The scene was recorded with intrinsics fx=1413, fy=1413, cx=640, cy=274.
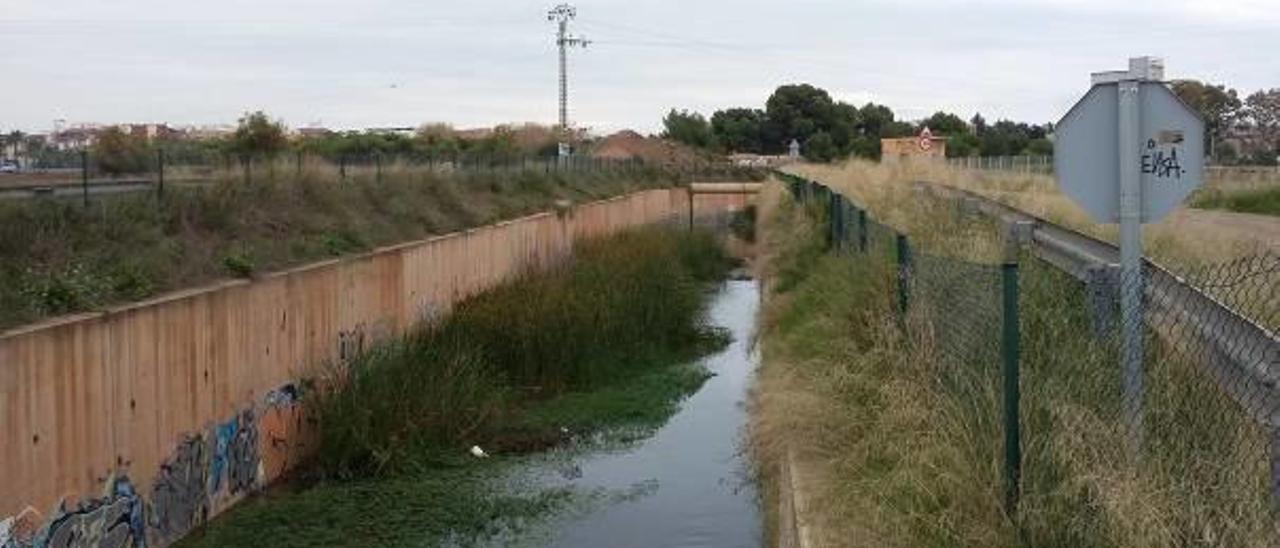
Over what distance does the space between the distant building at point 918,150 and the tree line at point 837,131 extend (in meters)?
19.6

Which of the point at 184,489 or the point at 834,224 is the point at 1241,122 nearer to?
the point at 834,224

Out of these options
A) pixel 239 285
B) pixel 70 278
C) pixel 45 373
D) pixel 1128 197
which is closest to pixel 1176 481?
pixel 1128 197

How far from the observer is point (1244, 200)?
37594 millimetres

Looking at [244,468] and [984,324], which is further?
[244,468]

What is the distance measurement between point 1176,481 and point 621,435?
39.5 feet

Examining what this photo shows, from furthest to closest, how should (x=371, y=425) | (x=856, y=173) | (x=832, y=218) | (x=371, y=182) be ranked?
(x=856, y=173) → (x=371, y=182) → (x=832, y=218) → (x=371, y=425)

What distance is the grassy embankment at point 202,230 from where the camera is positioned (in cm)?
1177

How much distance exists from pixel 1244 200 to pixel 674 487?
1124 inches

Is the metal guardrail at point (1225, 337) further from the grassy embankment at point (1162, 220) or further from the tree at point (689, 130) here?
the tree at point (689, 130)

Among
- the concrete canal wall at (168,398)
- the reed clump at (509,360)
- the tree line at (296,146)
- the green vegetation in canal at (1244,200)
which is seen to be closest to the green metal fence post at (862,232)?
the reed clump at (509,360)

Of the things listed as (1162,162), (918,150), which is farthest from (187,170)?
(918,150)

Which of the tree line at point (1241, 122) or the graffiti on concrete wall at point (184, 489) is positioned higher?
the tree line at point (1241, 122)

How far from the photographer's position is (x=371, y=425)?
48.8 feet

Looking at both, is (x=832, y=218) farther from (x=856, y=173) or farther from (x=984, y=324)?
(x=856, y=173)
